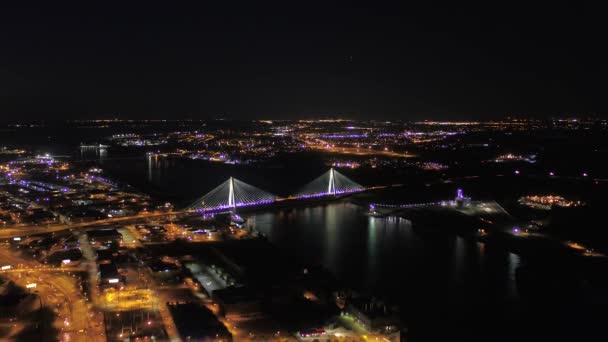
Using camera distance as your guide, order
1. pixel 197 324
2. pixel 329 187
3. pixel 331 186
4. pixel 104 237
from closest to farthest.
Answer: pixel 197 324
pixel 104 237
pixel 329 187
pixel 331 186

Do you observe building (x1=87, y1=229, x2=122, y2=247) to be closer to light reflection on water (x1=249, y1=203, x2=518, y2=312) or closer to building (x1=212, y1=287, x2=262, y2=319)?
light reflection on water (x1=249, y1=203, x2=518, y2=312)

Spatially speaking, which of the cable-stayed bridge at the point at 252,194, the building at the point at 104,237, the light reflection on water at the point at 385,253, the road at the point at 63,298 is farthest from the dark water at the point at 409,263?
the road at the point at 63,298

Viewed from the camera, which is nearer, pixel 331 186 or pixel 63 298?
pixel 63 298

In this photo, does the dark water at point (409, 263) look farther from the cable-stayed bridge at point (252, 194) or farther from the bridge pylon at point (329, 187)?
the bridge pylon at point (329, 187)

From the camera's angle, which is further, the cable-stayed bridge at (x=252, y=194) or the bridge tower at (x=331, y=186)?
the bridge tower at (x=331, y=186)

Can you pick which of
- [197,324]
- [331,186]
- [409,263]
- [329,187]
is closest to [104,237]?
[197,324]

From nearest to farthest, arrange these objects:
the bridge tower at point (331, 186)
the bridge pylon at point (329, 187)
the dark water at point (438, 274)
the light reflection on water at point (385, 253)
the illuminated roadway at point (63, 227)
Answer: the dark water at point (438, 274)
the light reflection on water at point (385, 253)
the illuminated roadway at point (63, 227)
the bridge pylon at point (329, 187)
the bridge tower at point (331, 186)

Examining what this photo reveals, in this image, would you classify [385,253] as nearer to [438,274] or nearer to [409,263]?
[409,263]

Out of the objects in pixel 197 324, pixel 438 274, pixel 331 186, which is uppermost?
pixel 331 186

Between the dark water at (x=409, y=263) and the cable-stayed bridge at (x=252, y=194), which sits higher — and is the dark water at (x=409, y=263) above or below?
below
